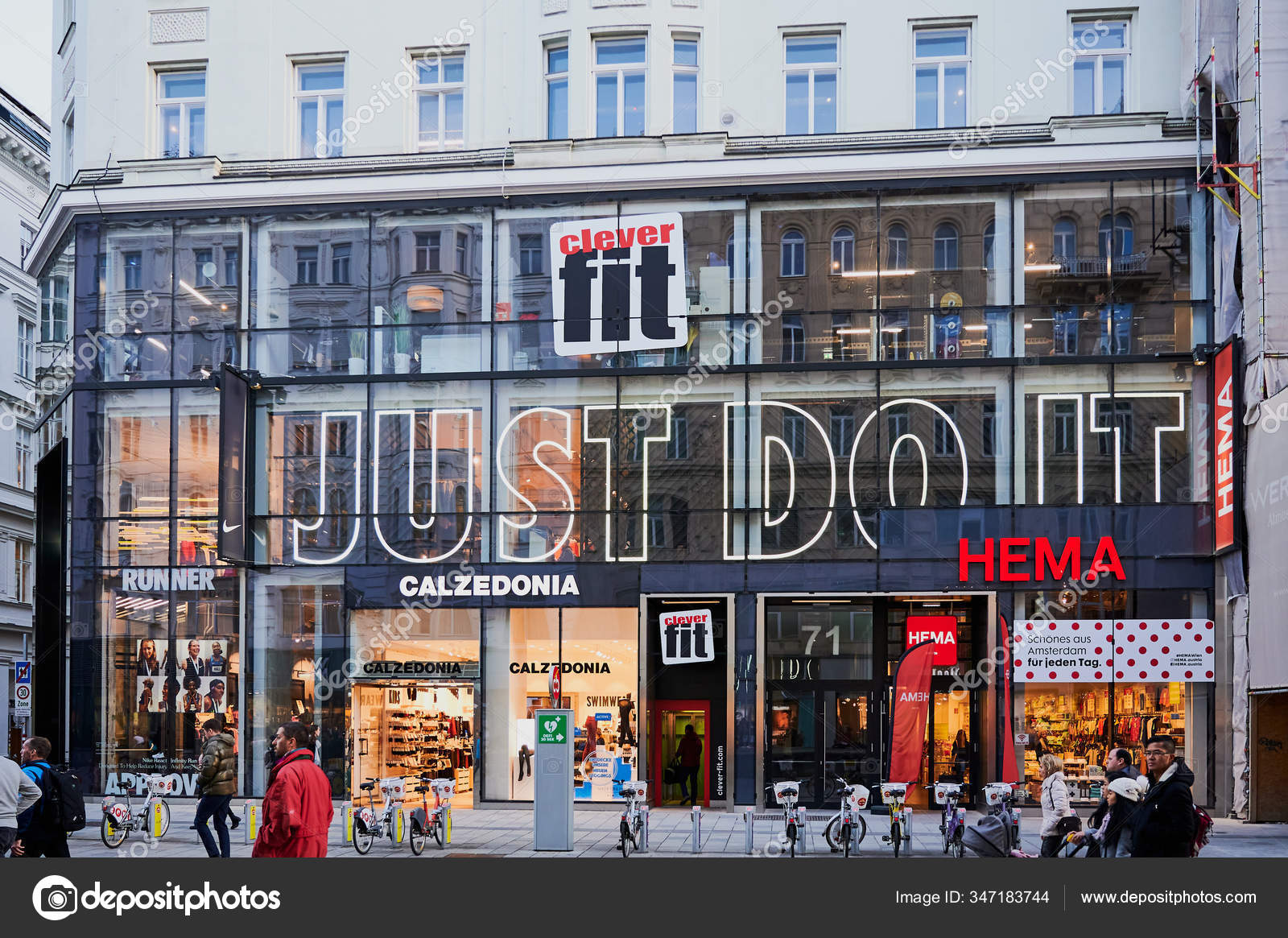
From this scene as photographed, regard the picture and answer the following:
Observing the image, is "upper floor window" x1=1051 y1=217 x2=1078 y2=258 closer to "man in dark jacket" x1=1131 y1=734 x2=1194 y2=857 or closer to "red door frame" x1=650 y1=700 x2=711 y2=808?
"red door frame" x1=650 y1=700 x2=711 y2=808

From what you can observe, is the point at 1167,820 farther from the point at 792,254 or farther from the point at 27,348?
the point at 27,348

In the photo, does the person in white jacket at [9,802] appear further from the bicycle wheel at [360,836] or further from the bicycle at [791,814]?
the bicycle at [791,814]

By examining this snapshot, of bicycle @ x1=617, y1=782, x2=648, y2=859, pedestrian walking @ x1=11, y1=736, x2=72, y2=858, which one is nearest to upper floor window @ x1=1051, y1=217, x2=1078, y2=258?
bicycle @ x1=617, y1=782, x2=648, y2=859

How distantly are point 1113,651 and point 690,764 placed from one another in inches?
299

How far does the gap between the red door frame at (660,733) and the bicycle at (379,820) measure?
6569 mm

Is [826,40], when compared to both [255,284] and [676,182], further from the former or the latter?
[255,284]

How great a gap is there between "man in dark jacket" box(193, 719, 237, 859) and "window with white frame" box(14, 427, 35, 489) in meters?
32.0

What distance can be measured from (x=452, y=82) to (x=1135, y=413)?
553 inches

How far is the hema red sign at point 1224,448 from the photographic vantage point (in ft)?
72.5

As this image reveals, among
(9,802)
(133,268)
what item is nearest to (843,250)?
(133,268)

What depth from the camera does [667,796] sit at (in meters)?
23.9

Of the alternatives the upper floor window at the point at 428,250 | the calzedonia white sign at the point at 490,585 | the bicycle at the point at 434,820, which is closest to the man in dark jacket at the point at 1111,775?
the bicycle at the point at 434,820
